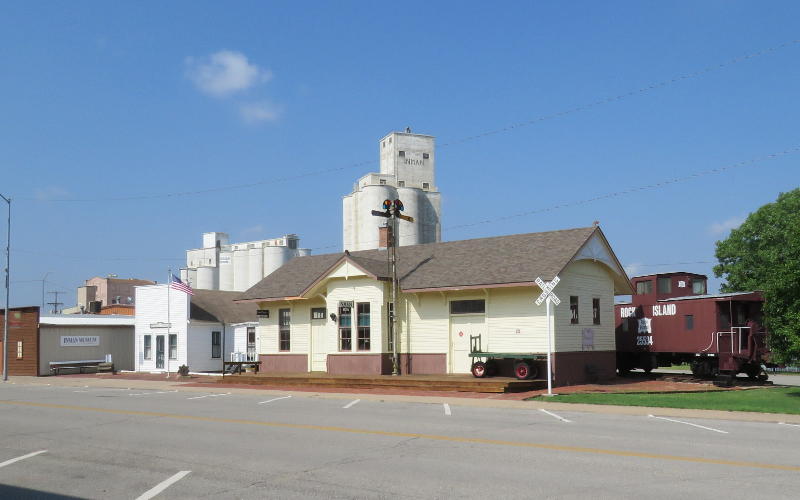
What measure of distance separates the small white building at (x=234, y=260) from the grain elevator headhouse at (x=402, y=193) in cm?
1979

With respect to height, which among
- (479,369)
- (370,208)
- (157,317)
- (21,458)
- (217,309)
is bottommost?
(21,458)

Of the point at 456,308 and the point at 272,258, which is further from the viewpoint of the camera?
the point at 272,258

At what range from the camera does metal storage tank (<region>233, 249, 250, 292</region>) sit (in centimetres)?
11131

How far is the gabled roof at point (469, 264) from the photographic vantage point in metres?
26.5

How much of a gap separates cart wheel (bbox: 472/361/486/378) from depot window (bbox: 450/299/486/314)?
2.16 metres

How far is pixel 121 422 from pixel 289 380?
40.6ft

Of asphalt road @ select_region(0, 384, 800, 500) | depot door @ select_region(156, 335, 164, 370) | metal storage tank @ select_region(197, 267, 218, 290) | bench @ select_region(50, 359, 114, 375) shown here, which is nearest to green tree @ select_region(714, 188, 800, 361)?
asphalt road @ select_region(0, 384, 800, 500)

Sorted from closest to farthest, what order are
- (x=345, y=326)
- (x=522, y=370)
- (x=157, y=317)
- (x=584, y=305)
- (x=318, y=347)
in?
(x=522, y=370), (x=584, y=305), (x=345, y=326), (x=318, y=347), (x=157, y=317)

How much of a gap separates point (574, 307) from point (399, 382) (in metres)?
7.19

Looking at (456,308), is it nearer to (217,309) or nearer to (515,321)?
(515,321)

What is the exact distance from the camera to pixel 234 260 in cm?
11388

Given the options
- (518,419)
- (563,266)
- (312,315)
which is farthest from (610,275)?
(518,419)

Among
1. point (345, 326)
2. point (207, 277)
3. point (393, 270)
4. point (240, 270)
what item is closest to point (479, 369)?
point (393, 270)

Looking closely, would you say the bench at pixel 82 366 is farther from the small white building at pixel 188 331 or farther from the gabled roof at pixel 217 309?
the gabled roof at pixel 217 309
